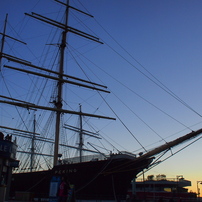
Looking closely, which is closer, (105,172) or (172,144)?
(172,144)

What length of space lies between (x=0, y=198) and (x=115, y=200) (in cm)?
876

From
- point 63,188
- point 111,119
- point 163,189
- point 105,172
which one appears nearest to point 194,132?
point 105,172

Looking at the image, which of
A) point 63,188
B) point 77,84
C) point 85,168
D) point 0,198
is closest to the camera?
point 63,188

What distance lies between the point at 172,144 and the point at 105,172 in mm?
5318

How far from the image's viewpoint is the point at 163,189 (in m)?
56.2

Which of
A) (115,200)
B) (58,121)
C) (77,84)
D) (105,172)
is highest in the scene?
(77,84)

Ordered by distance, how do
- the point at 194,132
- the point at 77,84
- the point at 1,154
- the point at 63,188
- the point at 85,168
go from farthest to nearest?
the point at 77,84 < the point at 85,168 < the point at 194,132 < the point at 1,154 < the point at 63,188

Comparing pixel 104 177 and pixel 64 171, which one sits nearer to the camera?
Answer: pixel 104 177

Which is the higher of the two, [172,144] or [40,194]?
[172,144]

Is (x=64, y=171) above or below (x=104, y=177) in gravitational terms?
above

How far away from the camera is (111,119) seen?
98.4 ft

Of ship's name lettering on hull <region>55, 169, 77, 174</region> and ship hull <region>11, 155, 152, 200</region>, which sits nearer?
ship hull <region>11, 155, 152, 200</region>

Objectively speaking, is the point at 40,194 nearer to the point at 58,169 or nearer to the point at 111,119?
the point at 58,169

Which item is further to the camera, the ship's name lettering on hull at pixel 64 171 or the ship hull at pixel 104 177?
the ship's name lettering on hull at pixel 64 171
